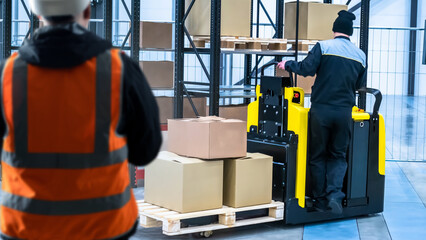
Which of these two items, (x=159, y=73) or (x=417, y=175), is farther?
(x=417, y=175)

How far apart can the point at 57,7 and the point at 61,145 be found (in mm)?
467

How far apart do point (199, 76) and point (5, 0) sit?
7.45 m

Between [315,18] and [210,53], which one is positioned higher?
[315,18]

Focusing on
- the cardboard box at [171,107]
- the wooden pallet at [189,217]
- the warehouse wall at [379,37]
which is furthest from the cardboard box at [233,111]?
the warehouse wall at [379,37]

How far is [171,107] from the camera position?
9.00 metres

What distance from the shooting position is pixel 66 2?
2.29 m

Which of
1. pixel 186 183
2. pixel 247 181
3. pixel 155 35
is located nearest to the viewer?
pixel 186 183

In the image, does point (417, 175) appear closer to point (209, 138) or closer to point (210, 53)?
point (210, 53)

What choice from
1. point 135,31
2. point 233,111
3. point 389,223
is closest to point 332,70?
point 389,223

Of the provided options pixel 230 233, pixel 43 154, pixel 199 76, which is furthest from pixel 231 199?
pixel 199 76

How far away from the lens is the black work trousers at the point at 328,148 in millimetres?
6457

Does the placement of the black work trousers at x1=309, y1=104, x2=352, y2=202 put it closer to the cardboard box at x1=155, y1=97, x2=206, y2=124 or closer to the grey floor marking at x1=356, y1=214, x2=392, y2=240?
the grey floor marking at x1=356, y1=214, x2=392, y2=240

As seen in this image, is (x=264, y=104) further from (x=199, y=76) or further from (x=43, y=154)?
(x=199, y=76)

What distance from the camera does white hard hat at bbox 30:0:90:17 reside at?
7.52 ft
